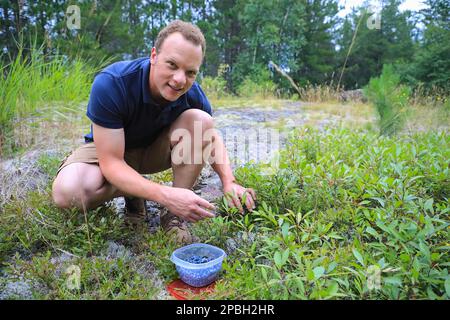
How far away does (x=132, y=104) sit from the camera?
200cm

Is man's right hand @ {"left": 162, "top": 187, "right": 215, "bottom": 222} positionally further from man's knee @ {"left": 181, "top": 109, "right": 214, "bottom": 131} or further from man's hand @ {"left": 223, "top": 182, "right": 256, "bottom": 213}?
man's knee @ {"left": 181, "top": 109, "right": 214, "bottom": 131}

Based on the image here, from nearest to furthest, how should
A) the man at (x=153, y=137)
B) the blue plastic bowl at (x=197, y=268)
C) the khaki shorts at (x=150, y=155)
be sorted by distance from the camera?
the blue plastic bowl at (x=197, y=268)
the man at (x=153, y=137)
the khaki shorts at (x=150, y=155)

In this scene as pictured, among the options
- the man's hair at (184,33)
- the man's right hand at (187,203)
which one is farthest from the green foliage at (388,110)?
the man's right hand at (187,203)

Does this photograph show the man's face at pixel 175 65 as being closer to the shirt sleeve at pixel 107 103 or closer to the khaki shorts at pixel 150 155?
the shirt sleeve at pixel 107 103

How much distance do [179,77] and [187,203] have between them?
700 millimetres

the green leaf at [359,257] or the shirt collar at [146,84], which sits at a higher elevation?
the shirt collar at [146,84]

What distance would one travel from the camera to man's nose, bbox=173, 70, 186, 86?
1.87 metres

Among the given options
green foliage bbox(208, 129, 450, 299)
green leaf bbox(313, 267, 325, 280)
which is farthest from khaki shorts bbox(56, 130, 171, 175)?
green leaf bbox(313, 267, 325, 280)

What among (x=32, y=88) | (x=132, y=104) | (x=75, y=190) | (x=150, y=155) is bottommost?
(x=75, y=190)

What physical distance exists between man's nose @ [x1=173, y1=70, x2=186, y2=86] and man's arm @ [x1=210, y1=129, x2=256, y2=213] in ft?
1.66

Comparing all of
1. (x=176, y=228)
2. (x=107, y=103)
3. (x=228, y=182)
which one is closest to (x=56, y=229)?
(x=176, y=228)

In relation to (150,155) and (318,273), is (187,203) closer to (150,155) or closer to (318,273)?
(318,273)

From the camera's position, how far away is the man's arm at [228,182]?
1940mm

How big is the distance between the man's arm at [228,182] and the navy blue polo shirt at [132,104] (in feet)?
1.11
